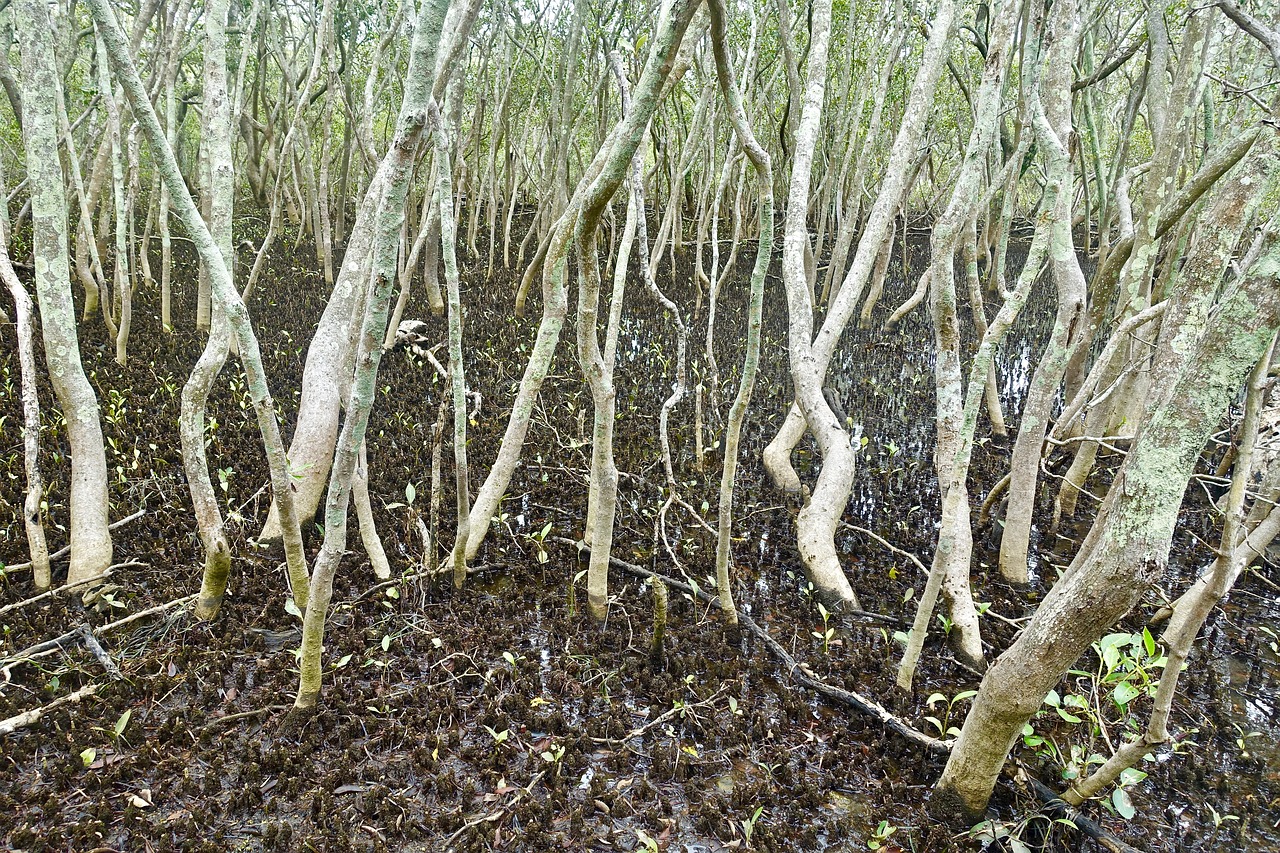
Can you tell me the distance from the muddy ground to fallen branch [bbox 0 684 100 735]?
0.03m

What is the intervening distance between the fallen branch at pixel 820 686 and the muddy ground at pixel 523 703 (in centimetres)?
5

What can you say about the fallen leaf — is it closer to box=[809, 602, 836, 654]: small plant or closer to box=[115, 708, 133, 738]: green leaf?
box=[115, 708, 133, 738]: green leaf

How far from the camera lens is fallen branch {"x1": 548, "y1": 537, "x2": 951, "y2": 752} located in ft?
8.29

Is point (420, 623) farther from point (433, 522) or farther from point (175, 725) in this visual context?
point (175, 725)

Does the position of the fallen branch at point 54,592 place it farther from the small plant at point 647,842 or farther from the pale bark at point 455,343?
the small plant at point 647,842

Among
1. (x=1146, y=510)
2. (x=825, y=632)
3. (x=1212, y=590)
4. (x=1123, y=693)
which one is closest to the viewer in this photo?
(x=1146, y=510)

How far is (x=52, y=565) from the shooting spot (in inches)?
128

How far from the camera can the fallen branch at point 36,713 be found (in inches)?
93.1

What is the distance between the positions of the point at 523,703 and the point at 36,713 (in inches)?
60.1

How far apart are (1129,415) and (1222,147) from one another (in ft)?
8.59

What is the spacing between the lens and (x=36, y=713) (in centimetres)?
242

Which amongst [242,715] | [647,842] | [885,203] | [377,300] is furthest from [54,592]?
[885,203]

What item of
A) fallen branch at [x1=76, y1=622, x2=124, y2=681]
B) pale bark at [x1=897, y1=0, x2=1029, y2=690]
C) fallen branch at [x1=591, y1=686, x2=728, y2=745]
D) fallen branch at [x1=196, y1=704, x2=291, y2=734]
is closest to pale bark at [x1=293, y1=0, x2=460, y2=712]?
fallen branch at [x1=196, y1=704, x2=291, y2=734]

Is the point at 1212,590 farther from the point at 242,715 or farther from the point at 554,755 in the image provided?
the point at 242,715
